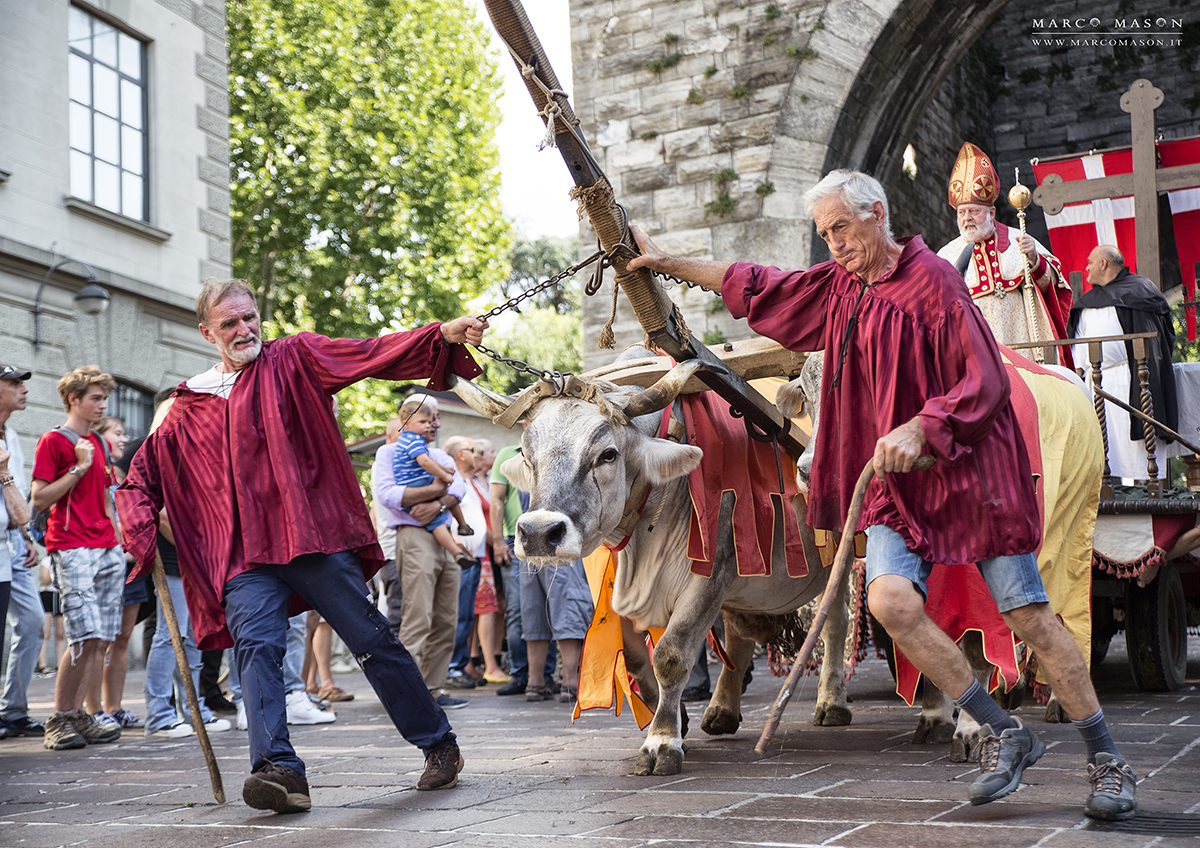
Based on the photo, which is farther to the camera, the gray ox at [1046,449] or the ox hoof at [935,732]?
the ox hoof at [935,732]

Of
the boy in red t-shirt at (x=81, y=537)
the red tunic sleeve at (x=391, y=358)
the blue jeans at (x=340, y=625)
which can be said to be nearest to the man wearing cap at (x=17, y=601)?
the boy in red t-shirt at (x=81, y=537)

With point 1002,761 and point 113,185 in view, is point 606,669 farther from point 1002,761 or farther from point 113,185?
point 113,185

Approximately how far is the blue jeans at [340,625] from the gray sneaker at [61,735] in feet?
8.90

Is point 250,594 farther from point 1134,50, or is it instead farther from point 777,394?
point 1134,50

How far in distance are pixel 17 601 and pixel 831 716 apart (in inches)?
182

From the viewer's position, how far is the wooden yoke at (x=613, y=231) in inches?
153

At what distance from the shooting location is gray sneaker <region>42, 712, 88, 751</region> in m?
6.39

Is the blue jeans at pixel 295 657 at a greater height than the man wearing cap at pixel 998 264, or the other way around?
the man wearing cap at pixel 998 264

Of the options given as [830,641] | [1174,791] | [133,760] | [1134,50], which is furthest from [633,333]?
[1134,50]

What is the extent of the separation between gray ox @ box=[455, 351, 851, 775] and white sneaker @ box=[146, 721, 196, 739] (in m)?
3.03

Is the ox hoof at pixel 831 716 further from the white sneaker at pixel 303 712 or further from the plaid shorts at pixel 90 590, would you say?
the plaid shorts at pixel 90 590

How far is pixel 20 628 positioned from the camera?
686cm

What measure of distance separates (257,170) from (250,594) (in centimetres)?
2229

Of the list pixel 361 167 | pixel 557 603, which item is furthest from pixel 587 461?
pixel 361 167
